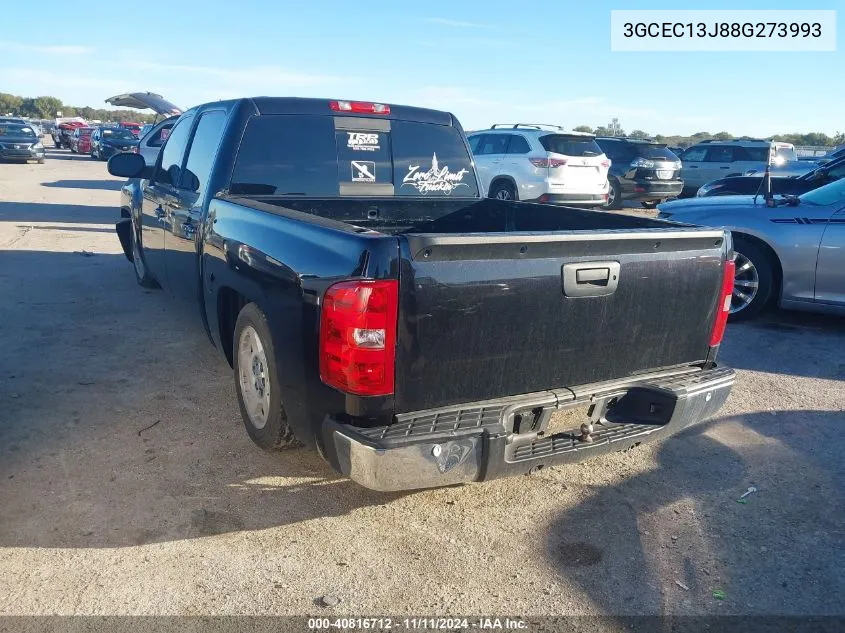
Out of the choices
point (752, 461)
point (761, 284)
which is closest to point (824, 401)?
point (752, 461)

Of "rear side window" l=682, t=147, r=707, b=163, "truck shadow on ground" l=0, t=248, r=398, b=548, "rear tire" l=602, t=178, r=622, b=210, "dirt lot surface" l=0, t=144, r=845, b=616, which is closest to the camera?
"dirt lot surface" l=0, t=144, r=845, b=616

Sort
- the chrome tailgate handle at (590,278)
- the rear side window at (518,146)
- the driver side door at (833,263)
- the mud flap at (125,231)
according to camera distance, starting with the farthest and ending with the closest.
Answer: the rear side window at (518,146)
the mud flap at (125,231)
the driver side door at (833,263)
the chrome tailgate handle at (590,278)

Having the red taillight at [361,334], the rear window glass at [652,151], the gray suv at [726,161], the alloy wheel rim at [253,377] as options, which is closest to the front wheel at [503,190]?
the rear window glass at [652,151]

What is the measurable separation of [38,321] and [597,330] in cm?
525

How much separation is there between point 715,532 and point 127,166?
5282 millimetres

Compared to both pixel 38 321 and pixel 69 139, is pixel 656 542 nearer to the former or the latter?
pixel 38 321

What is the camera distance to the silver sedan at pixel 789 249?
6.21m

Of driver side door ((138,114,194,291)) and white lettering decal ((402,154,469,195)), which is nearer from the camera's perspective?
white lettering decal ((402,154,469,195))

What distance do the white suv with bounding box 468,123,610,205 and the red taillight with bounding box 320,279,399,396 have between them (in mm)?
11289

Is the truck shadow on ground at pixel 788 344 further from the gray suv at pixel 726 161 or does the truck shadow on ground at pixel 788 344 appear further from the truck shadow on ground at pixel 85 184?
the truck shadow on ground at pixel 85 184

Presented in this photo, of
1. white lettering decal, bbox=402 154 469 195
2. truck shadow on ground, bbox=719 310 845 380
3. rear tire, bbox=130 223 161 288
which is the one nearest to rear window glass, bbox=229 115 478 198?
white lettering decal, bbox=402 154 469 195

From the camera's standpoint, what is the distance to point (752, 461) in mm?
3943

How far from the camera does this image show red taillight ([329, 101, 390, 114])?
15.0ft

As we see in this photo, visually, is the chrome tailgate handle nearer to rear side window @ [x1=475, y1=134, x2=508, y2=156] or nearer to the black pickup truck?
the black pickup truck
